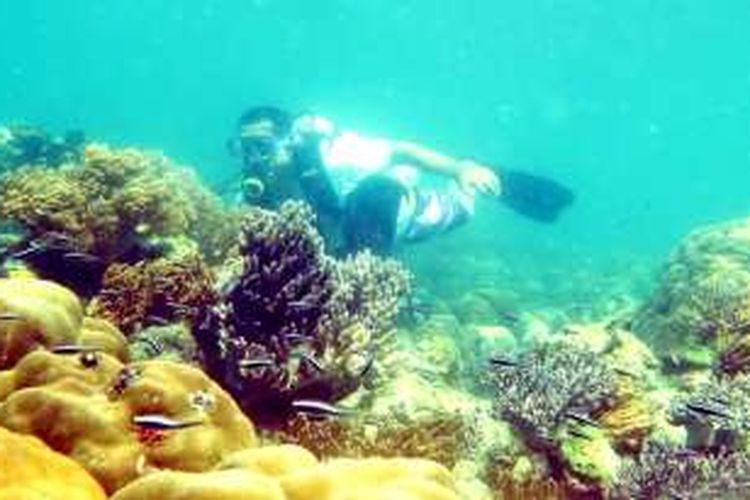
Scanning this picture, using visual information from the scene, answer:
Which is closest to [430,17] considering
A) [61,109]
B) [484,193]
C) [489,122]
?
[489,122]

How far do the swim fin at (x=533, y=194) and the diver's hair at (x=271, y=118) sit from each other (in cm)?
471

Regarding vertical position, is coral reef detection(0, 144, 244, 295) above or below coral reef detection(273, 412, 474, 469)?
above

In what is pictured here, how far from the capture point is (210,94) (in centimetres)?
14425

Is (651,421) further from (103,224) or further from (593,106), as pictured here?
(593,106)

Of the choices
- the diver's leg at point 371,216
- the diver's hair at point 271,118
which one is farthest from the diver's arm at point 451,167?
the diver's hair at point 271,118

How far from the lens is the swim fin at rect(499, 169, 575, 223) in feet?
59.4

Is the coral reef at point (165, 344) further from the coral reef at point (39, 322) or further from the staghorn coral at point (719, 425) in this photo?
the staghorn coral at point (719, 425)

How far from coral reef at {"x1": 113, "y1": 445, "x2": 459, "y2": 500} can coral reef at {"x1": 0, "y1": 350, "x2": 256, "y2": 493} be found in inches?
20.5

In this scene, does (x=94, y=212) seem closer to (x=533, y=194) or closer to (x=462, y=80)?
(x=533, y=194)

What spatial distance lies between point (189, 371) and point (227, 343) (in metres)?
2.06

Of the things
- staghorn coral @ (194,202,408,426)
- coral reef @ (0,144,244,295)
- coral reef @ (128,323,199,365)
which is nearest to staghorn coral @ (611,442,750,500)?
staghorn coral @ (194,202,408,426)

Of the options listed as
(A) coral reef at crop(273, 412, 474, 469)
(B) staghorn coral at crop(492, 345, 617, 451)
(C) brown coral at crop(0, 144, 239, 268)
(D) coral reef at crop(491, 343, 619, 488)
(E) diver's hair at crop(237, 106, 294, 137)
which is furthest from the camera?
(E) diver's hair at crop(237, 106, 294, 137)

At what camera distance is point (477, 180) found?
17062mm

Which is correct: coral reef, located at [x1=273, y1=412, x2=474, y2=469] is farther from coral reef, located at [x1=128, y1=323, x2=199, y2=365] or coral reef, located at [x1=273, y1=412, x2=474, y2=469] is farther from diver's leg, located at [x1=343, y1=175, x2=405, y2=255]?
diver's leg, located at [x1=343, y1=175, x2=405, y2=255]
